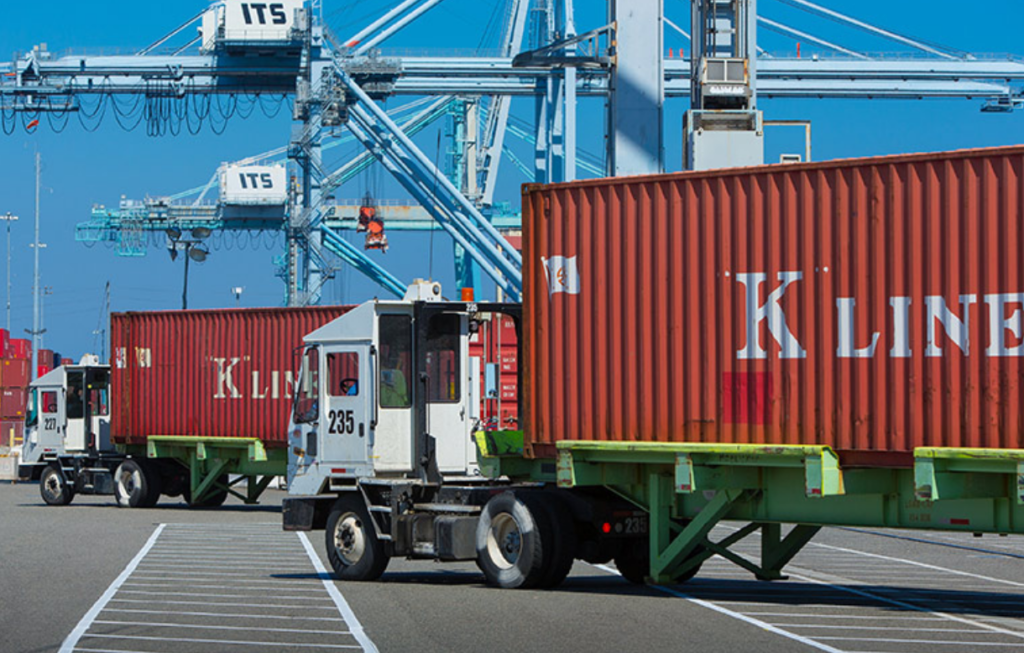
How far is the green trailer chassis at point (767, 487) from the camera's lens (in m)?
13.0

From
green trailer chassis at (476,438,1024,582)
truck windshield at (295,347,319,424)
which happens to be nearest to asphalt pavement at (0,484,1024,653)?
green trailer chassis at (476,438,1024,582)

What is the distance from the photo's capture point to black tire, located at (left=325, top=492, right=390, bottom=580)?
1691 centimetres

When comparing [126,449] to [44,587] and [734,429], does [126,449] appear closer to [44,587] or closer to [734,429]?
[44,587]

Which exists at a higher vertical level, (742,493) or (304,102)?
(304,102)

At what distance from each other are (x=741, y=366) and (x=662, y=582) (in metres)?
2.33

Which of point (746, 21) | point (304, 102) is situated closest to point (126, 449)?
point (746, 21)

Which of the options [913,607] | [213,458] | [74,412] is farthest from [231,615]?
[74,412]

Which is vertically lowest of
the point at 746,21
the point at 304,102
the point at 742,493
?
the point at 742,493

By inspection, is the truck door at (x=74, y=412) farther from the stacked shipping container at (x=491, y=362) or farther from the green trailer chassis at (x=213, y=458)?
the stacked shipping container at (x=491, y=362)

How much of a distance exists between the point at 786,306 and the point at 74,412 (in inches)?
936

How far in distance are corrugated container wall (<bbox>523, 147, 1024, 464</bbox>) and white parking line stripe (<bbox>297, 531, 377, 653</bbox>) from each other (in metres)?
2.38

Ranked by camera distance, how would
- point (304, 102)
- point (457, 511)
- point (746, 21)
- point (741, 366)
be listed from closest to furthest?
point (741, 366)
point (457, 511)
point (746, 21)
point (304, 102)

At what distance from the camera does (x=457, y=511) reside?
53.9 feet

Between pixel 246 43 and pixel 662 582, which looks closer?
pixel 662 582
